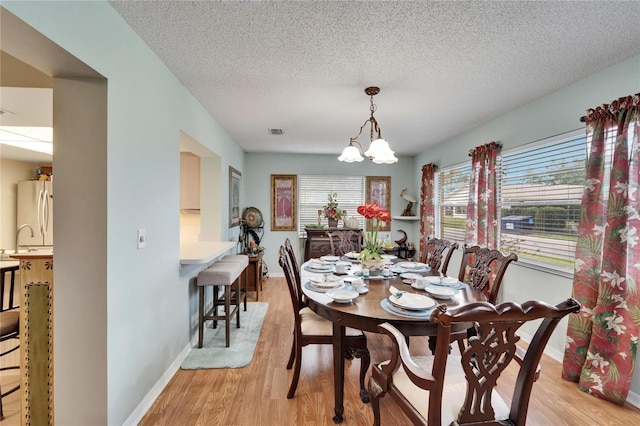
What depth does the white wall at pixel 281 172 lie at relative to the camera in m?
5.47

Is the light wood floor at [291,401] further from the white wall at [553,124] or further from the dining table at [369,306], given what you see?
the white wall at [553,124]

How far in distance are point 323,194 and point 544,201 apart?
11.7ft

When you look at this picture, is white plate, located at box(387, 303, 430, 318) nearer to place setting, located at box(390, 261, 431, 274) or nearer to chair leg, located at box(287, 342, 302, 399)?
chair leg, located at box(287, 342, 302, 399)

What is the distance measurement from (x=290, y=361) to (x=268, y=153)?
396 cm

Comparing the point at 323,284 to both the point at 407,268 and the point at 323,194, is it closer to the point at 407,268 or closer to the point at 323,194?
the point at 407,268

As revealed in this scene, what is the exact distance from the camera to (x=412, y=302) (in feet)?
5.48

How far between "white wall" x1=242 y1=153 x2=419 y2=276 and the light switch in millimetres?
3508

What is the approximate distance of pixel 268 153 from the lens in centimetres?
547

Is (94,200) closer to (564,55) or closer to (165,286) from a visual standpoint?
(165,286)

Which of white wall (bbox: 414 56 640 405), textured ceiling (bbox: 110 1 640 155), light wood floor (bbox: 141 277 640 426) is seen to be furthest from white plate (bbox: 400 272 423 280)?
textured ceiling (bbox: 110 1 640 155)

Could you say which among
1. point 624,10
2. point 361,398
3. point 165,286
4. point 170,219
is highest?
point 624,10

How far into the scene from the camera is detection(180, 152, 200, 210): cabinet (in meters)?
3.71

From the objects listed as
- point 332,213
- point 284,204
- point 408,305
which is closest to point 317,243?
point 332,213

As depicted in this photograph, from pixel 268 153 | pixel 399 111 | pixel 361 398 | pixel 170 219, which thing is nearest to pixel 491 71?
pixel 399 111
